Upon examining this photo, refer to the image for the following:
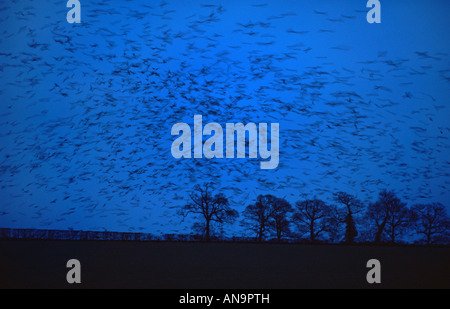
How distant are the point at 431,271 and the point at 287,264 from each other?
10.3ft

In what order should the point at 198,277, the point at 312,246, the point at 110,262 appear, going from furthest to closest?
the point at 312,246
the point at 110,262
the point at 198,277

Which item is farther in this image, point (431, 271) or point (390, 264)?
point (390, 264)

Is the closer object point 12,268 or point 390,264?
point 12,268

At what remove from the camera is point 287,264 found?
38.0 ft

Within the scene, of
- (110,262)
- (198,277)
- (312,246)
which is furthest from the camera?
(312,246)

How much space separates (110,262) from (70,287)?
3.95 m
